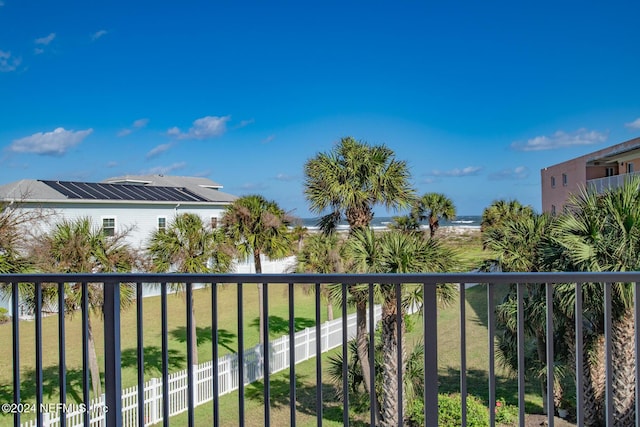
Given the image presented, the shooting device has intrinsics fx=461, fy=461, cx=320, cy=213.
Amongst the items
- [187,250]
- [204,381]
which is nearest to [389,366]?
[204,381]

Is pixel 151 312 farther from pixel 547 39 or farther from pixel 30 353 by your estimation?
pixel 547 39

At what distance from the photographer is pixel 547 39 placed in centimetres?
2456

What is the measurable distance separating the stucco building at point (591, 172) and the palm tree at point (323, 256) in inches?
216

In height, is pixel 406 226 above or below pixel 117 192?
below

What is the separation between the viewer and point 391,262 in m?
6.57

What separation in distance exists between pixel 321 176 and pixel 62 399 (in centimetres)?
675

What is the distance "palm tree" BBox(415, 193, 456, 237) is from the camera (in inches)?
669

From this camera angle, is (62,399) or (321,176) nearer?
(62,399)

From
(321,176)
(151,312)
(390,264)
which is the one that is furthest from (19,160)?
(390,264)

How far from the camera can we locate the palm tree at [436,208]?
1700cm

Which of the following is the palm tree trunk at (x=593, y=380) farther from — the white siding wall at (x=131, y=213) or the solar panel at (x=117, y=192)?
the solar panel at (x=117, y=192)

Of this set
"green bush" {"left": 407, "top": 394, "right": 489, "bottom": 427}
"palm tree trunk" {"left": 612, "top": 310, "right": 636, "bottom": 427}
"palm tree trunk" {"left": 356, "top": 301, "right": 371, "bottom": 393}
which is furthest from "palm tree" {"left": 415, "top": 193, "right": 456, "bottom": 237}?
"palm tree trunk" {"left": 612, "top": 310, "right": 636, "bottom": 427}

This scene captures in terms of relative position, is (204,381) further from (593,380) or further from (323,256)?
(593,380)

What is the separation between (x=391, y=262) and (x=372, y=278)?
5.12 metres
